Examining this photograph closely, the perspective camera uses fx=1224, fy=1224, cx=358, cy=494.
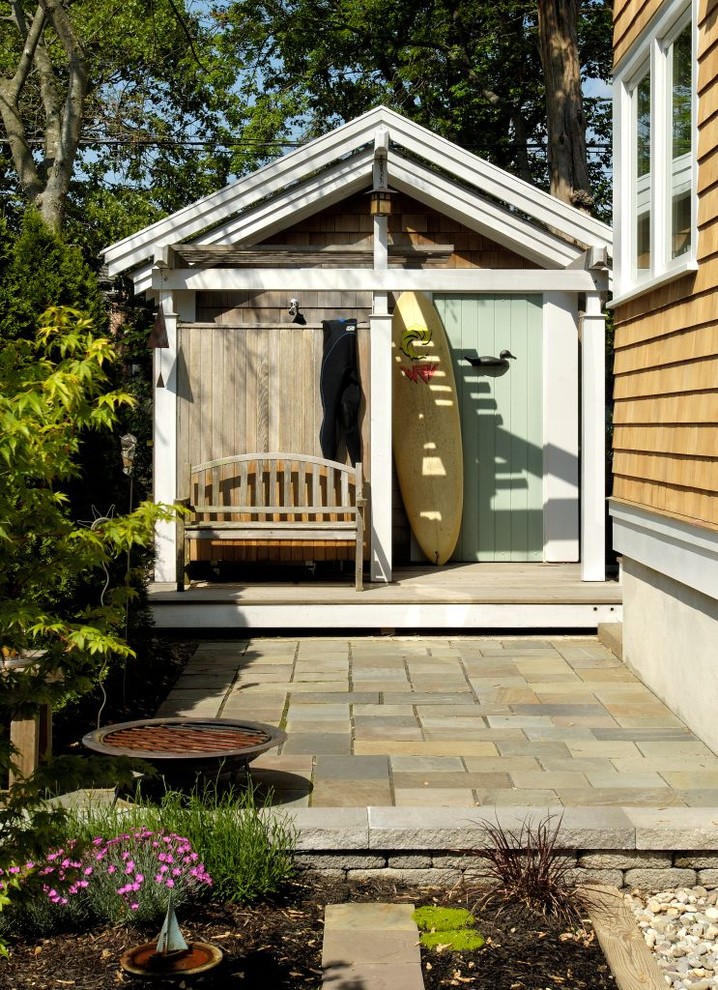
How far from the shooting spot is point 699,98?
5.84m

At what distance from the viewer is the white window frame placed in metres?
6.12

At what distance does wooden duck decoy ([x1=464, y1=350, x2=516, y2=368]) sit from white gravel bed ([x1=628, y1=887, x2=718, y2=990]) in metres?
6.84

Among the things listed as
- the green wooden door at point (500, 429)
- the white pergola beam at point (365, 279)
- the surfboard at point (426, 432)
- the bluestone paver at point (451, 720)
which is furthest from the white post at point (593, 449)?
the surfboard at point (426, 432)

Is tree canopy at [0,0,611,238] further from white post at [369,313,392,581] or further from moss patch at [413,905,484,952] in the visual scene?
moss patch at [413,905,484,952]

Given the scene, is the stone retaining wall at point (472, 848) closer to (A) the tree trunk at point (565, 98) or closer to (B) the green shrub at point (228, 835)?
(B) the green shrub at point (228, 835)

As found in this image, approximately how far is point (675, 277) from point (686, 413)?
0.71m

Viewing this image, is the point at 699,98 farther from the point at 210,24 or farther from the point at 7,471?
the point at 210,24

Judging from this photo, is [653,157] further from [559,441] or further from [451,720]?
[559,441]

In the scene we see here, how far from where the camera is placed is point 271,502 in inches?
365

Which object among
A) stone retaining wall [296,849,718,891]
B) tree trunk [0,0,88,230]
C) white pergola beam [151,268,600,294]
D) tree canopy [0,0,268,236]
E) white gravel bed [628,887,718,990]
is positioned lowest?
white gravel bed [628,887,718,990]

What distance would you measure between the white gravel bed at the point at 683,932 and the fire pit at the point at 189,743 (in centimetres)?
154

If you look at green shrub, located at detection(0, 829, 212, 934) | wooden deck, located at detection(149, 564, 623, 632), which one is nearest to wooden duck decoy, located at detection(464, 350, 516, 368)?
wooden deck, located at detection(149, 564, 623, 632)

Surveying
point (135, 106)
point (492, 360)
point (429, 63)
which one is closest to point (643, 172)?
point (492, 360)

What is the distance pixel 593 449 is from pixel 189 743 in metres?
5.47
